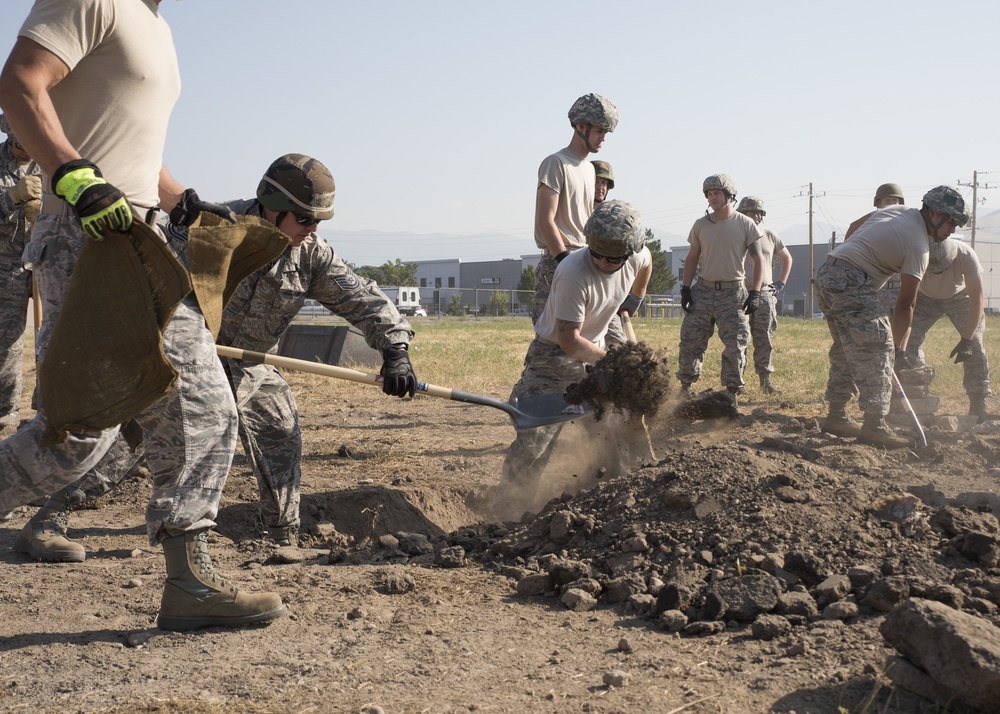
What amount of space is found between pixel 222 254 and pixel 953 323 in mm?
6985

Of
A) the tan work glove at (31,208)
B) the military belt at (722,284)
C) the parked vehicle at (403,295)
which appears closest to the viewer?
the tan work glove at (31,208)

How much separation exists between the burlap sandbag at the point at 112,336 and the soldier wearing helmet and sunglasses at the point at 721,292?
6.42m

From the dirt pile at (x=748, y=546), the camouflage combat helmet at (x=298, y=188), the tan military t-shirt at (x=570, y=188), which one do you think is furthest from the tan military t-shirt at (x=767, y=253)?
the camouflage combat helmet at (x=298, y=188)

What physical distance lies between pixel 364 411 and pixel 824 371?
6.66 metres

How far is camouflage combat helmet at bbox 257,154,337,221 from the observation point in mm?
3764

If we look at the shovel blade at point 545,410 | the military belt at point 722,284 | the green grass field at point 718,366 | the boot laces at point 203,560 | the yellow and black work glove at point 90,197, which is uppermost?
the yellow and black work glove at point 90,197

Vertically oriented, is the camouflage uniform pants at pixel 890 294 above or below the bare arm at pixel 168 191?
below

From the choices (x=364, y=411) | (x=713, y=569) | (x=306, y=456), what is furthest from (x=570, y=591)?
(x=364, y=411)

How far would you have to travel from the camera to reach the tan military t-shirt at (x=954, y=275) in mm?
7754

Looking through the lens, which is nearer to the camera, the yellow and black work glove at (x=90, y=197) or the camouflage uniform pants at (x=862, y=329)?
the yellow and black work glove at (x=90, y=197)

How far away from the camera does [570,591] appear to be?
11.3 ft

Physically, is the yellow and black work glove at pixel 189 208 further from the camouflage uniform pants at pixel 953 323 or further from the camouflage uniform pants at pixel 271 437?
the camouflage uniform pants at pixel 953 323

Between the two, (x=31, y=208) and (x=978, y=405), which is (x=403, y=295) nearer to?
(x=978, y=405)

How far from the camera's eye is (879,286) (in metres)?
6.91
